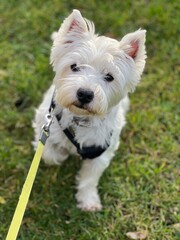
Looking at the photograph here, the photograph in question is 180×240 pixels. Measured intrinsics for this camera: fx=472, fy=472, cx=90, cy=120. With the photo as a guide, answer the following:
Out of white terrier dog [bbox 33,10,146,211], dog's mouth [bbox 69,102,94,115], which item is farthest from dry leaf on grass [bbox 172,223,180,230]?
dog's mouth [bbox 69,102,94,115]

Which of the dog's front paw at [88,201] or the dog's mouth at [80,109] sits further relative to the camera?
the dog's front paw at [88,201]

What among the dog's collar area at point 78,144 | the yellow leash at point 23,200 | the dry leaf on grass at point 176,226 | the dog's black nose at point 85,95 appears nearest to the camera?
the yellow leash at point 23,200

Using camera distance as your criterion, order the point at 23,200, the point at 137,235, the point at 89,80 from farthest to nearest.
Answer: the point at 137,235
the point at 89,80
the point at 23,200

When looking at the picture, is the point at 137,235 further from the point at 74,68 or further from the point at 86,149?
the point at 74,68

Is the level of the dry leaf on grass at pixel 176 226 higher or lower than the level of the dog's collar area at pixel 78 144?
lower

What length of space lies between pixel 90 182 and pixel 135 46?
141cm

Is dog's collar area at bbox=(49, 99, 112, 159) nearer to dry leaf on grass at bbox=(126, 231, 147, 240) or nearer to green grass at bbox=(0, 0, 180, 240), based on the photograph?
green grass at bbox=(0, 0, 180, 240)

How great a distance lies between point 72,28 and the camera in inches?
141

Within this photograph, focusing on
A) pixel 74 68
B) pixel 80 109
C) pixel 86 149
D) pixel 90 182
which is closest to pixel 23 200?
pixel 80 109

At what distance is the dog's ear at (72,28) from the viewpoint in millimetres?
3523

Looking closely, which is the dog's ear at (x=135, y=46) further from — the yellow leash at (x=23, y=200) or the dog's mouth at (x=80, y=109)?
the yellow leash at (x=23, y=200)

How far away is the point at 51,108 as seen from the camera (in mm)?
3871

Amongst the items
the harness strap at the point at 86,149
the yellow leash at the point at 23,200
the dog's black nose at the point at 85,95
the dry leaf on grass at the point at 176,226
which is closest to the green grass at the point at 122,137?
the dry leaf on grass at the point at 176,226

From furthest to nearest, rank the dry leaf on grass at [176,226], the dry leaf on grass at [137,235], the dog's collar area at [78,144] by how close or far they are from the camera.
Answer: the dry leaf on grass at [176,226] < the dry leaf on grass at [137,235] < the dog's collar area at [78,144]
